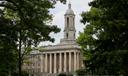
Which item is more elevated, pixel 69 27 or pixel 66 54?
pixel 69 27

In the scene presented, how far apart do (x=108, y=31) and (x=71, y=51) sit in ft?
360

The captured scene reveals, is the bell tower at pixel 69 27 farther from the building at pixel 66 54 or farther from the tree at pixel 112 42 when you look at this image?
the tree at pixel 112 42

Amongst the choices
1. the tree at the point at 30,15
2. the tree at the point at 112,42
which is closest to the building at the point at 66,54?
the tree at the point at 112,42

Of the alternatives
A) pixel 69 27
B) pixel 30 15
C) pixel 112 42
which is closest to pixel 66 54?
pixel 69 27

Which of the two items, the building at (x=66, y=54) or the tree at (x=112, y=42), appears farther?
the building at (x=66, y=54)

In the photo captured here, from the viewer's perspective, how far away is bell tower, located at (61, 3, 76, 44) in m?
134

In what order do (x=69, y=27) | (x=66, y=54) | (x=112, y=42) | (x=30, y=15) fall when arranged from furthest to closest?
(x=66, y=54)
(x=69, y=27)
(x=112, y=42)
(x=30, y=15)

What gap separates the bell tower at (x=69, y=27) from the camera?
133500 millimetres

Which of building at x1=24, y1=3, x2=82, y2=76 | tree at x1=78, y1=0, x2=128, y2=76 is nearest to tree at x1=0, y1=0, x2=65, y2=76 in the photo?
tree at x1=78, y1=0, x2=128, y2=76

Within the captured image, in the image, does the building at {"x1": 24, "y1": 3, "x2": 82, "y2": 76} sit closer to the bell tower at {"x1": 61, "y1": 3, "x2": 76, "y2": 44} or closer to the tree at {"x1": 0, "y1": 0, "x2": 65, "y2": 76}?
the bell tower at {"x1": 61, "y1": 3, "x2": 76, "y2": 44}

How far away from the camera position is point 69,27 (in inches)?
5266

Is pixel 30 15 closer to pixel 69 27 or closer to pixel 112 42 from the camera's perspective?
pixel 112 42

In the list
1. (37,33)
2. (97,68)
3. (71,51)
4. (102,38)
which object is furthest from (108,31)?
(71,51)

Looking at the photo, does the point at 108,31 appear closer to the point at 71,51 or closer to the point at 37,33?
the point at 37,33
